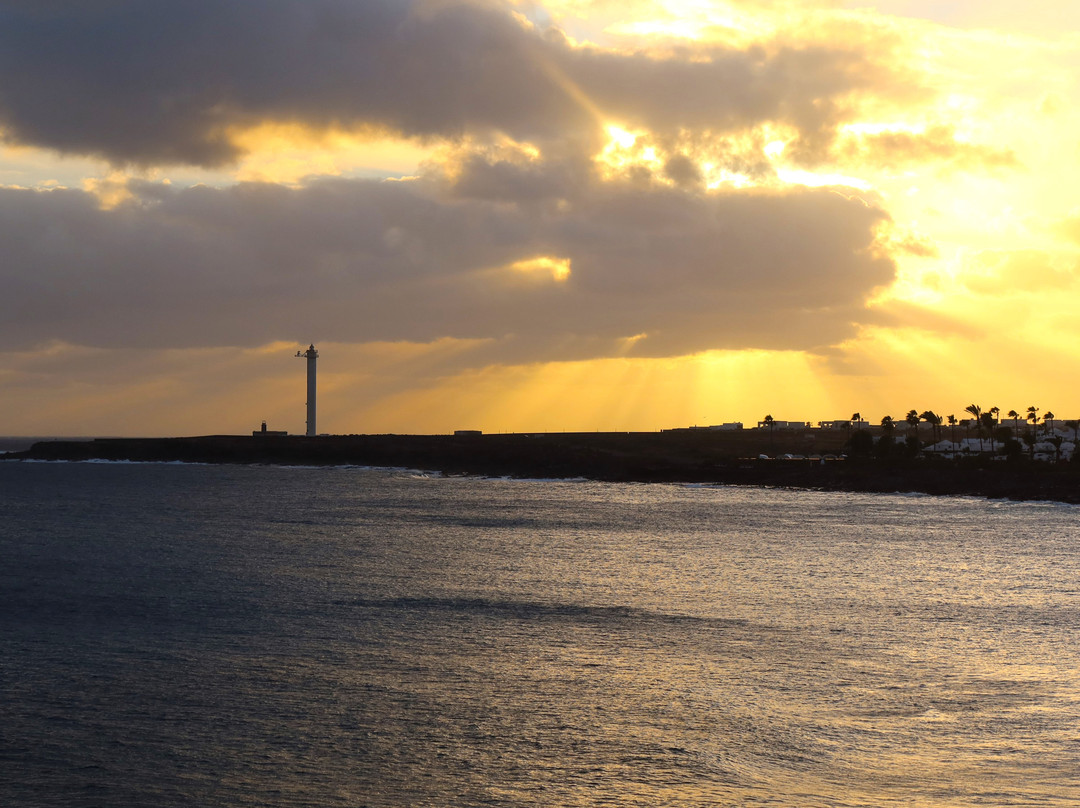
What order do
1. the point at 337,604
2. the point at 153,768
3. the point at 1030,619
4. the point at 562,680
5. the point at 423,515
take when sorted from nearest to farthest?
1. the point at 153,768
2. the point at 562,680
3. the point at 1030,619
4. the point at 337,604
5. the point at 423,515

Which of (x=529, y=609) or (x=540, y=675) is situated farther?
(x=529, y=609)

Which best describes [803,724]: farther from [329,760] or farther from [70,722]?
[70,722]

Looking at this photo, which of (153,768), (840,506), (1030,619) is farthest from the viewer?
(840,506)

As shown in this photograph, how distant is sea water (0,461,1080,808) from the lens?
64.0ft

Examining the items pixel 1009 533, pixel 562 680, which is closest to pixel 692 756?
pixel 562 680

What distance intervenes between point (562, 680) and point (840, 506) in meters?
86.5

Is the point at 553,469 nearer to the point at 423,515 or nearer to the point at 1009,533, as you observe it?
the point at 423,515

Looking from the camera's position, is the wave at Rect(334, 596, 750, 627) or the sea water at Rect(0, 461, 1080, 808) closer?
the sea water at Rect(0, 461, 1080, 808)

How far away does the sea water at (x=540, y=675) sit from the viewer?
1950 cm

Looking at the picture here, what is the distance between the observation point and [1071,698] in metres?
24.8

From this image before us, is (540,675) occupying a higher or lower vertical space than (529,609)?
higher

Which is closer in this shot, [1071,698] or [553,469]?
[1071,698]

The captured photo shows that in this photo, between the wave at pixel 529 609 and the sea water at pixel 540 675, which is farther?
the wave at pixel 529 609

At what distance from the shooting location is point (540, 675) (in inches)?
1090
